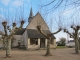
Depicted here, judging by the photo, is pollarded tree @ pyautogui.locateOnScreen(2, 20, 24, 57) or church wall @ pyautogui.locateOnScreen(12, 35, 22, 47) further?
church wall @ pyautogui.locateOnScreen(12, 35, 22, 47)

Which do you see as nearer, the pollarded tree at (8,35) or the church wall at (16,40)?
the pollarded tree at (8,35)

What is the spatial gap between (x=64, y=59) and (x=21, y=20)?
23.8 ft

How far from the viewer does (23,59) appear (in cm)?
1722

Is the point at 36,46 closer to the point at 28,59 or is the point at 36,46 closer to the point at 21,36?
the point at 21,36

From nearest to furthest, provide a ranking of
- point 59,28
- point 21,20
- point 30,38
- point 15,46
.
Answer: point 21,20 < point 59,28 < point 30,38 < point 15,46

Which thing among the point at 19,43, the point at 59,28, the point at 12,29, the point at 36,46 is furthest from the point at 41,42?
the point at 12,29

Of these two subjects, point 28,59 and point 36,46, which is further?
point 36,46

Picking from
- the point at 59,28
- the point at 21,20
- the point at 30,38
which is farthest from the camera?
the point at 30,38

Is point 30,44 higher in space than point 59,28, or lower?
lower

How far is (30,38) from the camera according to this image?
36.3m

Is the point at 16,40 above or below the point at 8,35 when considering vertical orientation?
below

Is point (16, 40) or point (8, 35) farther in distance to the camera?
point (16, 40)

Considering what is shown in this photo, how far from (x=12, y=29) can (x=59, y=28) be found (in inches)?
278

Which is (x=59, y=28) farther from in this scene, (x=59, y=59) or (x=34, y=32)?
(x=34, y=32)
